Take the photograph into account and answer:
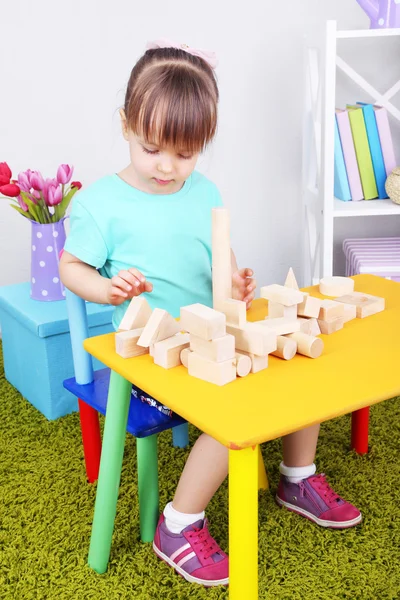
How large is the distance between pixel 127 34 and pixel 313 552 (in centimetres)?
144

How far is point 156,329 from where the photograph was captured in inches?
32.7

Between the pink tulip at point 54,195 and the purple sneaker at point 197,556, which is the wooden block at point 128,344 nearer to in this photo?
the purple sneaker at point 197,556

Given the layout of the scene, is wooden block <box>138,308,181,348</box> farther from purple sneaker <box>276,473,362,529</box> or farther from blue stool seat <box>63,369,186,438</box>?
purple sneaker <box>276,473,362,529</box>

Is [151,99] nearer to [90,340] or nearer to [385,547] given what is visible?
[90,340]

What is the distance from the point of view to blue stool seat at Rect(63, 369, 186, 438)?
0.99 m

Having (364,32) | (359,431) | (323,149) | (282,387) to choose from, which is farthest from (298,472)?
(364,32)

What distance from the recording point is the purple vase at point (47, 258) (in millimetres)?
1559

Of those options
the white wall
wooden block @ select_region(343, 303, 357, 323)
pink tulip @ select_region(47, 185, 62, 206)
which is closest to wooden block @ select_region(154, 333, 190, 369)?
wooden block @ select_region(343, 303, 357, 323)

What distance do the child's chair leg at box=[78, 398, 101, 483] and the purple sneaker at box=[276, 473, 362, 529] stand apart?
1.09 ft

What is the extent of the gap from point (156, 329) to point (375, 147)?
1.17 meters

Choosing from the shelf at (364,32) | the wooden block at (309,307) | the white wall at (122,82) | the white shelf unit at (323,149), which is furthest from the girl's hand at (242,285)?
the white wall at (122,82)

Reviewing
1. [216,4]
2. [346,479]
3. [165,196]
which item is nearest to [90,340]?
[165,196]

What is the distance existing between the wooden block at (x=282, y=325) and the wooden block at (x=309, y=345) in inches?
0.5

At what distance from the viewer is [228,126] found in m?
2.01
